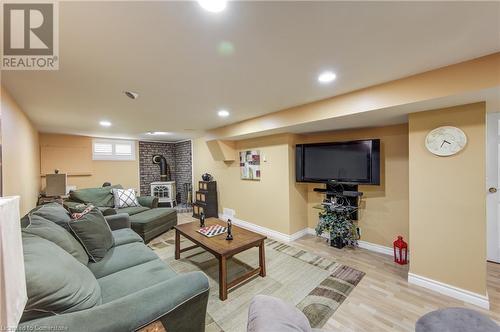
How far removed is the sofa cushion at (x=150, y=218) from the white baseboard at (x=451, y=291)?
12.2 ft

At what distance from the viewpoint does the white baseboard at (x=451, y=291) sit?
1943 mm

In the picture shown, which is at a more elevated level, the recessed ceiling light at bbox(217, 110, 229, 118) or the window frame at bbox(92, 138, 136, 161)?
the recessed ceiling light at bbox(217, 110, 229, 118)

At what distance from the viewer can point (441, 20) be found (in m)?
1.18

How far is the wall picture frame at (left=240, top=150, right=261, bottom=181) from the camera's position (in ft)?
13.8

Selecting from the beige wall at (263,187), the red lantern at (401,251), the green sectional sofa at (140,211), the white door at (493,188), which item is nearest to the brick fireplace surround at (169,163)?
the beige wall at (263,187)

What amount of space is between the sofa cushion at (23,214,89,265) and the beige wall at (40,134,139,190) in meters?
4.06

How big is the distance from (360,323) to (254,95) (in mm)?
2408

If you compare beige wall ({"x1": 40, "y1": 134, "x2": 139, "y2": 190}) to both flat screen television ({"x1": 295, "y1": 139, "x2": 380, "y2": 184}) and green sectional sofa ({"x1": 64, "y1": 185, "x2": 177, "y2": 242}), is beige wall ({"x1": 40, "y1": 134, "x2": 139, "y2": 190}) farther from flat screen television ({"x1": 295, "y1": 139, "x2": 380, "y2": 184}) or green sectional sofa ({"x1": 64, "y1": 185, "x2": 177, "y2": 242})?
flat screen television ({"x1": 295, "y1": 139, "x2": 380, "y2": 184})

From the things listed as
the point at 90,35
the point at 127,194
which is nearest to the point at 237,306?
the point at 90,35

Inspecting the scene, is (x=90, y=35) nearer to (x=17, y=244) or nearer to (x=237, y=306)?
(x=17, y=244)

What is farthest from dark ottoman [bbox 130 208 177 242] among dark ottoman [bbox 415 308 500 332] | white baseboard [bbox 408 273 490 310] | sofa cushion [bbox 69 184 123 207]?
white baseboard [bbox 408 273 490 310]

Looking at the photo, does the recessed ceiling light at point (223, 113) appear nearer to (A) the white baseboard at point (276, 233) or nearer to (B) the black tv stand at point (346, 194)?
(B) the black tv stand at point (346, 194)

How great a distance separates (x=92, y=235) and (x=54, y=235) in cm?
42

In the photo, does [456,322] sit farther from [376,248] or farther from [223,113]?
[223,113]
